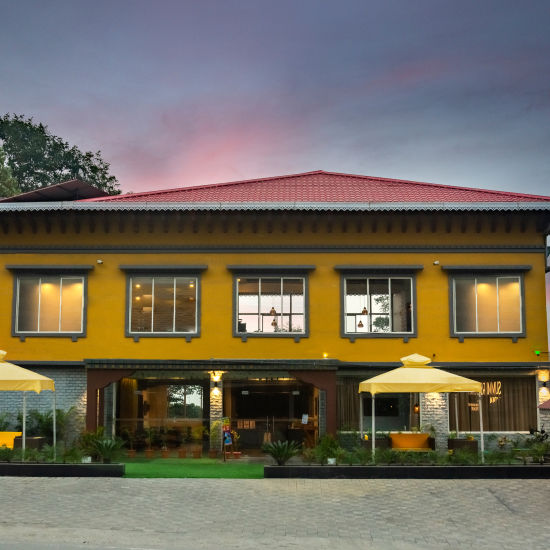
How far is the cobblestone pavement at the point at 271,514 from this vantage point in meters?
12.0

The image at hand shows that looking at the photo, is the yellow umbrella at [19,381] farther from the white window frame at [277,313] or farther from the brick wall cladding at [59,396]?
the white window frame at [277,313]

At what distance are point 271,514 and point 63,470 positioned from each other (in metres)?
6.54

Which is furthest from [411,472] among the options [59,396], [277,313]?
[59,396]

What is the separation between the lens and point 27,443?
21781 mm

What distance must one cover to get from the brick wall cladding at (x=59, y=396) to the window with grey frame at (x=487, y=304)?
38.3ft

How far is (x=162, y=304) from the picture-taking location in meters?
24.3

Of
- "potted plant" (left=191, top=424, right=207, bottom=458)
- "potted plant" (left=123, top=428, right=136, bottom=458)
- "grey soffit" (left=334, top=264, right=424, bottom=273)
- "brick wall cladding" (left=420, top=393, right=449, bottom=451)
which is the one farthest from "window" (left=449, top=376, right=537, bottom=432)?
"potted plant" (left=123, top=428, right=136, bottom=458)

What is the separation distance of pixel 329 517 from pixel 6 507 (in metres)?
6.06

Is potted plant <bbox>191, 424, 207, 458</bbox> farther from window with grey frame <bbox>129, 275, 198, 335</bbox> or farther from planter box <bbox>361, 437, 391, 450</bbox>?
planter box <bbox>361, 437, 391, 450</bbox>

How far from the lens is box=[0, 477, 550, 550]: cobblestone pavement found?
39.4 feet

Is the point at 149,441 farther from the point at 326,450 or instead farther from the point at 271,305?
the point at 326,450

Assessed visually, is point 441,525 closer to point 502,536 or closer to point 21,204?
point 502,536

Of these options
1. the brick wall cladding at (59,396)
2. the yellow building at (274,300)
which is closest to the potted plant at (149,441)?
the yellow building at (274,300)

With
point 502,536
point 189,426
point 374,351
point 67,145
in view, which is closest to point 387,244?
point 374,351
